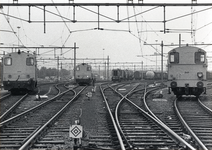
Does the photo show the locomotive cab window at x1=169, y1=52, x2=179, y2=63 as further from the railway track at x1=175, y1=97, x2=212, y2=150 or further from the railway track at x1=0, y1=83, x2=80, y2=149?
the railway track at x1=0, y1=83, x2=80, y2=149

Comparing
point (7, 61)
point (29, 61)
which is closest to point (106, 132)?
point (29, 61)

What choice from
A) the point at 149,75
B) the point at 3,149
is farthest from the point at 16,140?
the point at 149,75

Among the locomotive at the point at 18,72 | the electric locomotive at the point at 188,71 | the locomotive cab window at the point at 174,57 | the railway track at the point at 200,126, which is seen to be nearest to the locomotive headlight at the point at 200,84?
the electric locomotive at the point at 188,71

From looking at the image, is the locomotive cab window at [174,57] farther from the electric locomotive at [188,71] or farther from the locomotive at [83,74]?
the locomotive at [83,74]

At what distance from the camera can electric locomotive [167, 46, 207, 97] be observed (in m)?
19.3

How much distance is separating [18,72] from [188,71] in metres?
12.0

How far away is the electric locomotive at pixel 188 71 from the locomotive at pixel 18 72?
1028 cm

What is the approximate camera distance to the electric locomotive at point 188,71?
63.5 ft

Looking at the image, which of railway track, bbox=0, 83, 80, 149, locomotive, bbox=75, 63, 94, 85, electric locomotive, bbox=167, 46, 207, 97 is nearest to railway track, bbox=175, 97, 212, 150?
electric locomotive, bbox=167, 46, 207, 97

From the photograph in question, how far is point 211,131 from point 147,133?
2096 mm

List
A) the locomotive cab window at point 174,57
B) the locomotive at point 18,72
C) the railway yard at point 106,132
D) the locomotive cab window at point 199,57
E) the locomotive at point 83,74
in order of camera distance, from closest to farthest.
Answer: the railway yard at point 106,132 → the locomotive cab window at point 199,57 → the locomotive cab window at point 174,57 → the locomotive at point 18,72 → the locomotive at point 83,74

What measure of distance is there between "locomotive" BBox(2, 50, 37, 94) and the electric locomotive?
405 inches

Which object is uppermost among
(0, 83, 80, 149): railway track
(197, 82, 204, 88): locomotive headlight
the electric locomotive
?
the electric locomotive

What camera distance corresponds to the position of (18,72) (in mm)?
23750
